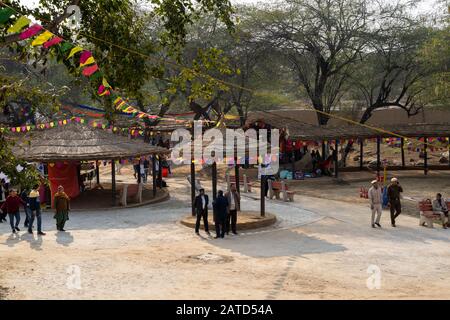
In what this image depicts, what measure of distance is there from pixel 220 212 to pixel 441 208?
302 inches

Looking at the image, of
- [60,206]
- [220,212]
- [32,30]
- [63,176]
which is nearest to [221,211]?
[220,212]

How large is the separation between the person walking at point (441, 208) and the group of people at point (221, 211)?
22.0 feet

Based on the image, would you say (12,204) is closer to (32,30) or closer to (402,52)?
(32,30)

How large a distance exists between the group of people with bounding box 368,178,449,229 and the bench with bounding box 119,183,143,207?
914 cm

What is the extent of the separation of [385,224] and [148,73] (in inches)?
354

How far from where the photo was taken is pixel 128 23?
562 inches

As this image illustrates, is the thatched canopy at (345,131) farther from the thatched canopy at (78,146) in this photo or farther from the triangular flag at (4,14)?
the triangular flag at (4,14)

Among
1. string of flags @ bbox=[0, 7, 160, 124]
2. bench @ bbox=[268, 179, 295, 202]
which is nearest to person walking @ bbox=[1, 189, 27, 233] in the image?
string of flags @ bbox=[0, 7, 160, 124]

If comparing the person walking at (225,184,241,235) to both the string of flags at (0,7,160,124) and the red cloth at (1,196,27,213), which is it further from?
the string of flags at (0,7,160,124)

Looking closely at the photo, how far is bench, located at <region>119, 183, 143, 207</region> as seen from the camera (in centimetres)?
2195

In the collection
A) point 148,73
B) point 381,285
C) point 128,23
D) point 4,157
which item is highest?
point 128,23

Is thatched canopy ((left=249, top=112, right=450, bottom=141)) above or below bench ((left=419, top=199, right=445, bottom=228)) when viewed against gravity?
above
